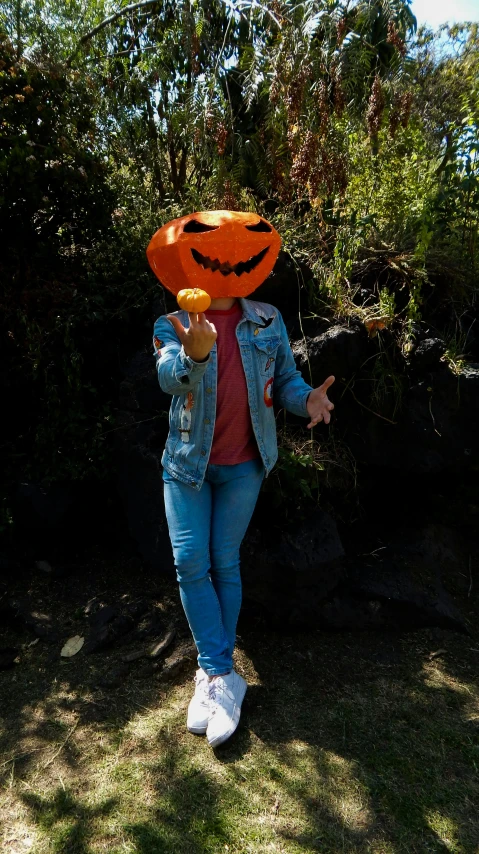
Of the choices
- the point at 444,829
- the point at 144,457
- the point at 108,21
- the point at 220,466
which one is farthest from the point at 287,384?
the point at 108,21

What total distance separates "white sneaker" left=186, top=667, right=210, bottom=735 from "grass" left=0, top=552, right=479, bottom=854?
50mm

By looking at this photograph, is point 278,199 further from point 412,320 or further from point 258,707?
point 258,707

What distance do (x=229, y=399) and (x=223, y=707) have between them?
1153 mm

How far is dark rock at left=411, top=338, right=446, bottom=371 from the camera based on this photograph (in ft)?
11.1

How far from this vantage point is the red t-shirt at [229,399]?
2.48 m

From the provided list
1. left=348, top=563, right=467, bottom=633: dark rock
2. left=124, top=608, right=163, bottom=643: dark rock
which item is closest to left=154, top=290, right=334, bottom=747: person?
left=124, top=608, right=163, bottom=643: dark rock

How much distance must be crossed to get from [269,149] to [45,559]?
2.75m

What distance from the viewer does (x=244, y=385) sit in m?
2.50

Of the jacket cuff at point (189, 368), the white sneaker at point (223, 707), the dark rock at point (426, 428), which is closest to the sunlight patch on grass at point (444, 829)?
the white sneaker at point (223, 707)

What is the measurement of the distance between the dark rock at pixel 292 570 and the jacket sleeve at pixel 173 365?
3.47ft

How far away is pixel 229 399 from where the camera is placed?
2.48 m

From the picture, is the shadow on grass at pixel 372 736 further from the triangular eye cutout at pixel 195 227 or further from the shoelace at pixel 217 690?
the triangular eye cutout at pixel 195 227

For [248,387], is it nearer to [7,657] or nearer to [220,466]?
[220,466]

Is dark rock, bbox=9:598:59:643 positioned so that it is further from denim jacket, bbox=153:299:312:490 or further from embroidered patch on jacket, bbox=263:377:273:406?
embroidered patch on jacket, bbox=263:377:273:406
